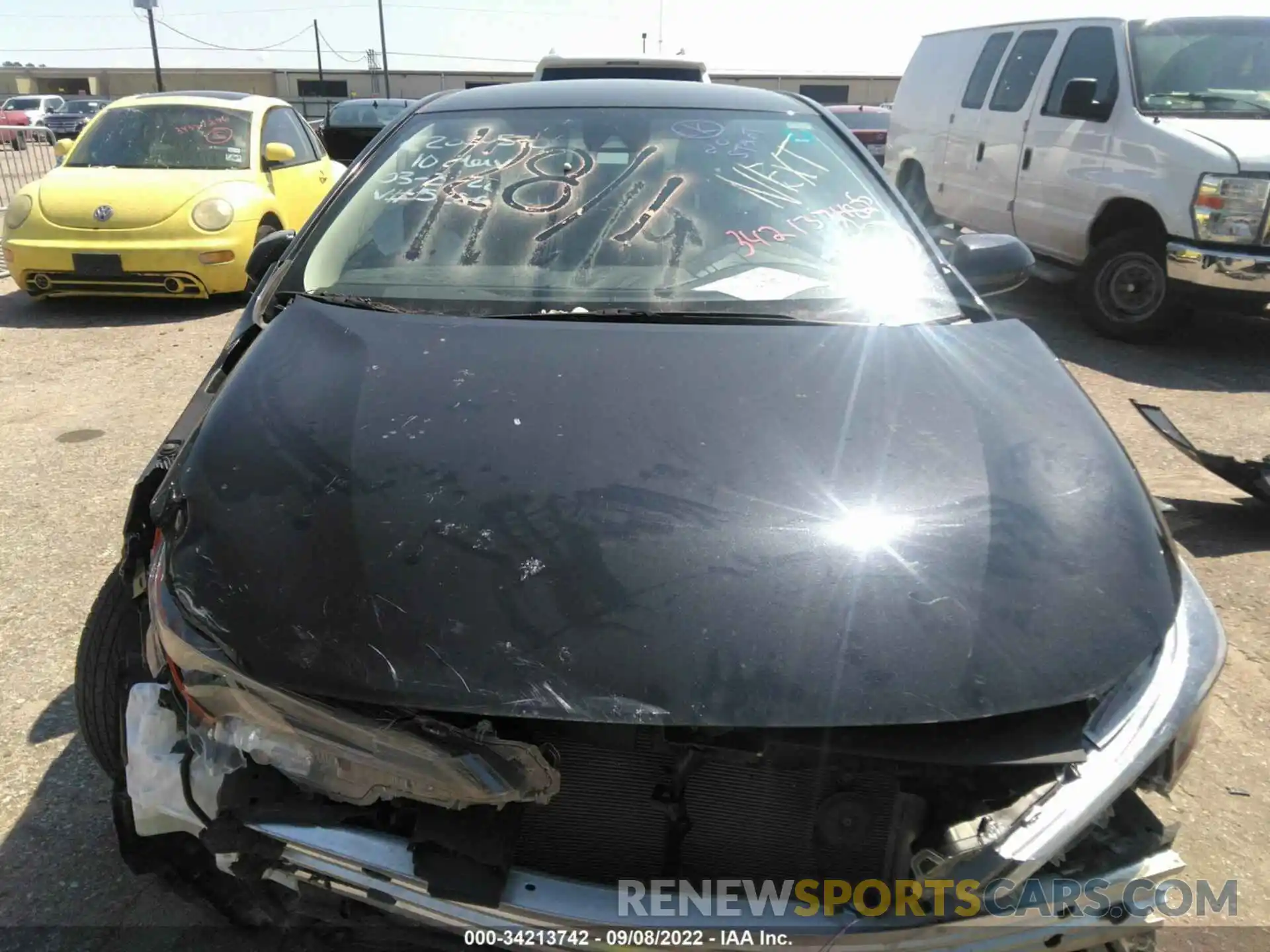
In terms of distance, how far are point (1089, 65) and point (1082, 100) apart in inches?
26.8

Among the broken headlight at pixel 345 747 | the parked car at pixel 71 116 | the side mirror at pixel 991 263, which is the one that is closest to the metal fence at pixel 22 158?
the side mirror at pixel 991 263

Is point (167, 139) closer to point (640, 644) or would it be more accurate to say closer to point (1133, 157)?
point (1133, 157)

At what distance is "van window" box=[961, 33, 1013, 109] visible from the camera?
317 inches

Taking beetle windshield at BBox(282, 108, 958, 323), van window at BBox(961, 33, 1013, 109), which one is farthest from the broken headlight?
van window at BBox(961, 33, 1013, 109)

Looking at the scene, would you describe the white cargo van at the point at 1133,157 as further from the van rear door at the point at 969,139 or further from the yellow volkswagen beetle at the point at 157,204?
the yellow volkswagen beetle at the point at 157,204

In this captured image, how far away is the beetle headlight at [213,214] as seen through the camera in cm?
680

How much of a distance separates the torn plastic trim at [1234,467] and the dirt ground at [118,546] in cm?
15

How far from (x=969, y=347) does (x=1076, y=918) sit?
4.01 feet

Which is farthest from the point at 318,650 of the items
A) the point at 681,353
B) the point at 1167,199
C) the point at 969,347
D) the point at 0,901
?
the point at 1167,199

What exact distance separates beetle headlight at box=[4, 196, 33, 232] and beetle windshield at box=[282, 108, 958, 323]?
A: 204 inches

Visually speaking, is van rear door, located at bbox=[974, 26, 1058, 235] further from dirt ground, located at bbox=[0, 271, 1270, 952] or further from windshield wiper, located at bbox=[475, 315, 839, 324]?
windshield wiper, located at bbox=[475, 315, 839, 324]

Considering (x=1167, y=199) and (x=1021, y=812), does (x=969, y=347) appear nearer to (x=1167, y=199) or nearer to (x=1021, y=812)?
(x=1021, y=812)

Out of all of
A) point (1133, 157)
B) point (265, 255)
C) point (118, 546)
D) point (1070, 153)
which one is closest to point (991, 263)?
point (265, 255)

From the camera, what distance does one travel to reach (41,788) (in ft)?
7.60
